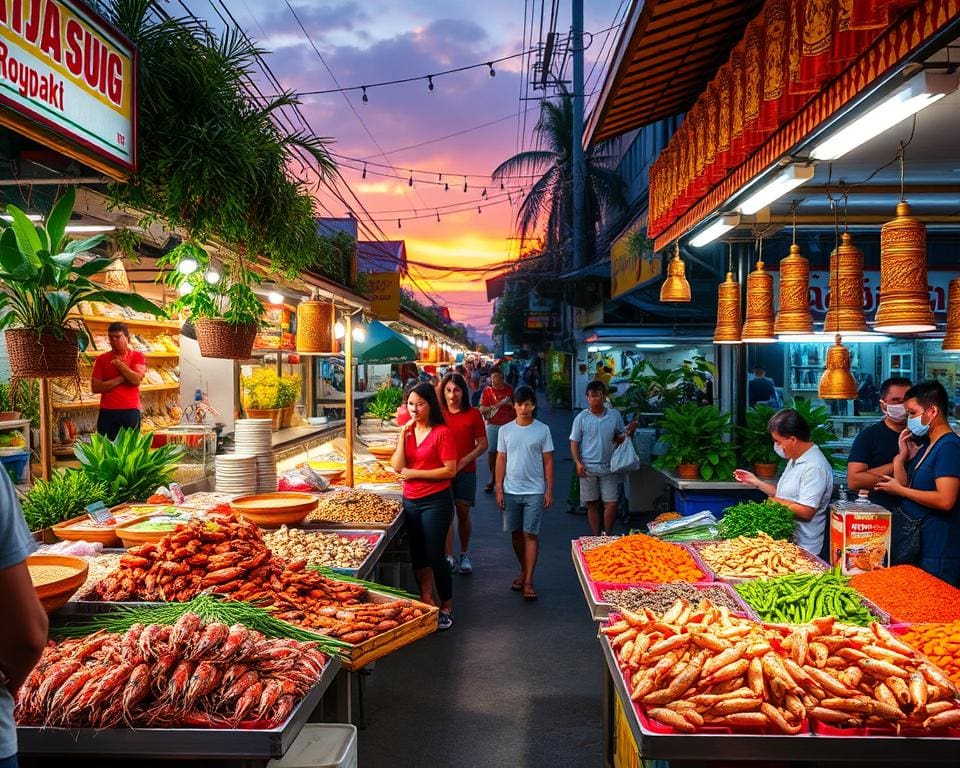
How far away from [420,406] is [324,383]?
9.41 m

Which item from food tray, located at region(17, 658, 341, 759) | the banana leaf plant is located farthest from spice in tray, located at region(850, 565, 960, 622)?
the banana leaf plant

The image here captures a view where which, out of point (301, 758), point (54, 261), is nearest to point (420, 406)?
point (54, 261)

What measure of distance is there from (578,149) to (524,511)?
17.3 m

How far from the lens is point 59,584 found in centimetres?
322

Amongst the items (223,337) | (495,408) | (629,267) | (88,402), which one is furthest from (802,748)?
(629,267)

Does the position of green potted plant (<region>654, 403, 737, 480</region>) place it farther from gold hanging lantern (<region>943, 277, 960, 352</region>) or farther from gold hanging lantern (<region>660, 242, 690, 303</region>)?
gold hanging lantern (<region>943, 277, 960, 352</region>)

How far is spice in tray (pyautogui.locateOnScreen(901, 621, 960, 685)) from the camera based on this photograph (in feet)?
10.2

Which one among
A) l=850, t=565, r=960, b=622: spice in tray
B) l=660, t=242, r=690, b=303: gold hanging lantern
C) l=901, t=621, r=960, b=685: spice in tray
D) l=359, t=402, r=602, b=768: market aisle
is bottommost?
l=359, t=402, r=602, b=768: market aisle

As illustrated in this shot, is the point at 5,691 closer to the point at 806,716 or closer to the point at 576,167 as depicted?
the point at 806,716

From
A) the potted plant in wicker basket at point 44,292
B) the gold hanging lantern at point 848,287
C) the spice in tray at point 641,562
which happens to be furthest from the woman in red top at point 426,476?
the gold hanging lantern at point 848,287

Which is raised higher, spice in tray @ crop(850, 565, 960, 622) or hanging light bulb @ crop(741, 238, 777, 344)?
hanging light bulb @ crop(741, 238, 777, 344)

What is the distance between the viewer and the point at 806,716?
8.67 feet

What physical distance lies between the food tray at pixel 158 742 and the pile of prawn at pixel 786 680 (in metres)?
1.36

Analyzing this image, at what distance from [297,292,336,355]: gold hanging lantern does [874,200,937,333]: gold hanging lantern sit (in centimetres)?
475
